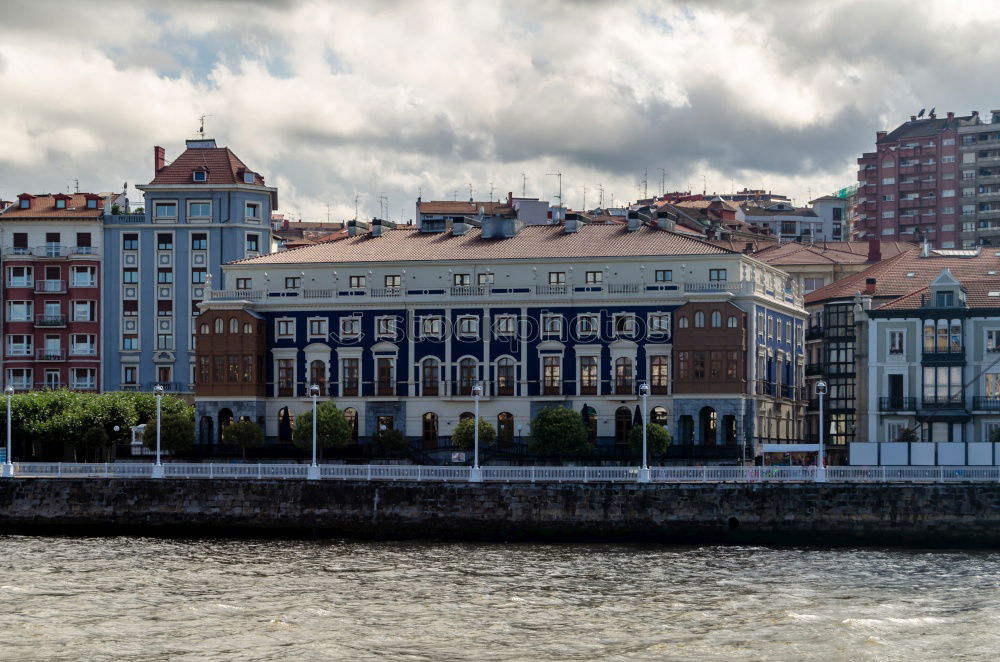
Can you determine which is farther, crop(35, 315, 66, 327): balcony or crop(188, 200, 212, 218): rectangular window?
crop(188, 200, 212, 218): rectangular window

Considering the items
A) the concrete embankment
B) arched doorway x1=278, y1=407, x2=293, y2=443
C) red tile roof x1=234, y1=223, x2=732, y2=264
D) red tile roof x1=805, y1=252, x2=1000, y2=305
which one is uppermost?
red tile roof x1=234, y1=223, x2=732, y2=264

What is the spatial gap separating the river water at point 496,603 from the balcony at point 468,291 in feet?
102

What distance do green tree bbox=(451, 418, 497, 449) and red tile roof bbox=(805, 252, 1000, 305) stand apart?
2445 cm

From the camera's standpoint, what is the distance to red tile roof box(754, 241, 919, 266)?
142 meters

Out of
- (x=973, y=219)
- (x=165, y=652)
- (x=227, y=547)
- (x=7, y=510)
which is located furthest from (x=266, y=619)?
(x=973, y=219)

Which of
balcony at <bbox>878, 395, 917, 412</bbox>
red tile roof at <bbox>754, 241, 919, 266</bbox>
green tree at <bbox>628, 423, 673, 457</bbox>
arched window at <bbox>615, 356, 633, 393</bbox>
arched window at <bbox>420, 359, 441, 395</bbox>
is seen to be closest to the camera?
green tree at <bbox>628, 423, 673, 457</bbox>

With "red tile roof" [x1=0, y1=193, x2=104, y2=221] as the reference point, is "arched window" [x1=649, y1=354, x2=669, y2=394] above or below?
below

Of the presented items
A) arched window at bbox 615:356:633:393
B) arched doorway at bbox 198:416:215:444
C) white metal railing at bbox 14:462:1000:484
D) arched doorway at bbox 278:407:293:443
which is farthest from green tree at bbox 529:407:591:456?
arched doorway at bbox 198:416:215:444

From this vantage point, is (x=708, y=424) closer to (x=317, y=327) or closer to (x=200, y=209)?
(x=317, y=327)

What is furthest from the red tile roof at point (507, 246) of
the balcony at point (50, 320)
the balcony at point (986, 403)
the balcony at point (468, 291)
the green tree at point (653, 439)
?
the balcony at point (50, 320)

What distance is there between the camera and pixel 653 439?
101062mm

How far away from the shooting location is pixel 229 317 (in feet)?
372

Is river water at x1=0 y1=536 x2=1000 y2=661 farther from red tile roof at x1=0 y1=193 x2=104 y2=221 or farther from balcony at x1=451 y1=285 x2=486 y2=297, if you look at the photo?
red tile roof at x1=0 y1=193 x2=104 y2=221

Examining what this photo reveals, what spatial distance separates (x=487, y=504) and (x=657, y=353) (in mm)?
25475
